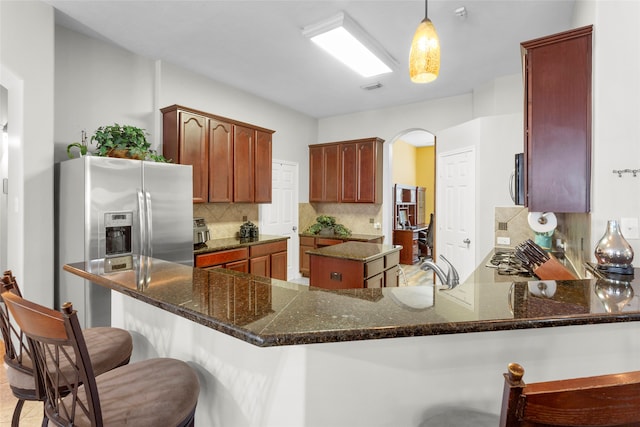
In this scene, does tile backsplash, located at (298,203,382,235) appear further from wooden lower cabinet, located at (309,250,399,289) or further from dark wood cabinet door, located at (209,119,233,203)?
wooden lower cabinet, located at (309,250,399,289)

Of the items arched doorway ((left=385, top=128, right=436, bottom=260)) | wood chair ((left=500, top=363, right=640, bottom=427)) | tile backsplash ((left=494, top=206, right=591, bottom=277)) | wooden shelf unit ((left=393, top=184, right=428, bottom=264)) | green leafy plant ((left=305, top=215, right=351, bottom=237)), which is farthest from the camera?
arched doorway ((left=385, top=128, right=436, bottom=260))

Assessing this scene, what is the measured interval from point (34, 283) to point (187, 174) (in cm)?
151

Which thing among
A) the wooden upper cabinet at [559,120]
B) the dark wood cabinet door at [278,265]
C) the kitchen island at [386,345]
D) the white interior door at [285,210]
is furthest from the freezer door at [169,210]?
the wooden upper cabinet at [559,120]

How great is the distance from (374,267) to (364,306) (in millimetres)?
2253

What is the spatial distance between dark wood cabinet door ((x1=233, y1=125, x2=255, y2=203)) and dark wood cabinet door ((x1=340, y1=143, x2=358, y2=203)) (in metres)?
1.84

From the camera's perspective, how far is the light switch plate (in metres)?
1.75

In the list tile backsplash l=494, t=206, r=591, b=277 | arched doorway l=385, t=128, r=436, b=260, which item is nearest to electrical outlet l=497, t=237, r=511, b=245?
tile backsplash l=494, t=206, r=591, b=277

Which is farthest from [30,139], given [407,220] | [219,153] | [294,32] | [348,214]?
[407,220]

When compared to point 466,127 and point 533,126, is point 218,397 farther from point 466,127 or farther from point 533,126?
point 466,127

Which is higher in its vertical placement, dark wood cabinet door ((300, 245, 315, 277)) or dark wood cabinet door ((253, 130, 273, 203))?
dark wood cabinet door ((253, 130, 273, 203))

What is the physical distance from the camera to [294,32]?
3.12 meters

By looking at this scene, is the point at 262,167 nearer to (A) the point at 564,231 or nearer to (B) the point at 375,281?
(B) the point at 375,281

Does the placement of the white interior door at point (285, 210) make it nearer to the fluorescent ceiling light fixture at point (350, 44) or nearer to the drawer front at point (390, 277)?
the drawer front at point (390, 277)

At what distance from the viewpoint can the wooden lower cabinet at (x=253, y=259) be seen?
3551 mm
